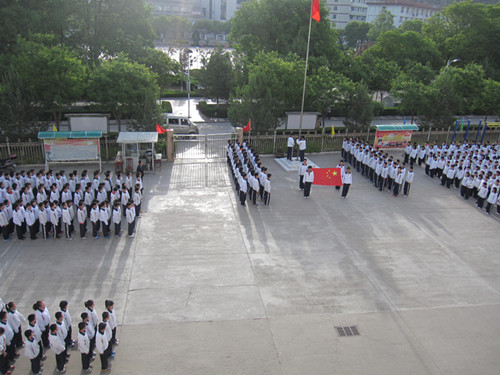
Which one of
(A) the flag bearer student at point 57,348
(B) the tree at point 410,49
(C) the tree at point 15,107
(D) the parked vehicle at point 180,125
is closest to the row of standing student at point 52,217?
(A) the flag bearer student at point 57,348

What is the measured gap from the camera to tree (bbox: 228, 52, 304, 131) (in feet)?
66.7

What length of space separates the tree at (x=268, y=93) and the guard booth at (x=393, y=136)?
4.89 meters

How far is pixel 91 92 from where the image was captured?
1997cm

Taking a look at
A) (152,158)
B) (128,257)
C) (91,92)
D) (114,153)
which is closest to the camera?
(128,257)

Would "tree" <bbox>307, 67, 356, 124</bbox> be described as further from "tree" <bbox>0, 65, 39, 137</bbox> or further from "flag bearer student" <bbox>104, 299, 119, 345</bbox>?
"flag bearer student" <bbox>104, 299, 119, 345</bbox>

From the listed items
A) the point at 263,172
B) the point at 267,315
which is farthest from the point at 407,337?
the point at 263,172

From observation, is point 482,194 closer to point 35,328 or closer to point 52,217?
point 52,217

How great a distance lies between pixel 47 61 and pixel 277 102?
11094 millimetres

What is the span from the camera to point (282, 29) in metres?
29.2

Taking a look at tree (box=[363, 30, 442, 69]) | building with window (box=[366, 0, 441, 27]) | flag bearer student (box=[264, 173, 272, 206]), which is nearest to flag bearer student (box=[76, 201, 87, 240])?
flag bearer student (box=[264, 173, 272, 206])

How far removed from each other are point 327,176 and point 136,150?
765 centimetres

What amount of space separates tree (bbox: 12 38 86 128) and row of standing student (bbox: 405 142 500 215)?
15736 mm

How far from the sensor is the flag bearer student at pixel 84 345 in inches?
260

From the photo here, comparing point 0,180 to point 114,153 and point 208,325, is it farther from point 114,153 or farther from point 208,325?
point 208,325
